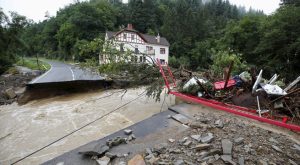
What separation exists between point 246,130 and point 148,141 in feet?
7.89

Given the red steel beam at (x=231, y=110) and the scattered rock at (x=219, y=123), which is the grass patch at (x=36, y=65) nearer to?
the red steel beam at (x=231, y=110)

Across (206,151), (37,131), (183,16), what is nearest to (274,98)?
(206,151)

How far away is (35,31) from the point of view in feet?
234

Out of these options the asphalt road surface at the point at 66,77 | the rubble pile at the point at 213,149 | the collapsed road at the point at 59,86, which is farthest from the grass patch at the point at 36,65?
the rubble pile at the point at 213,149

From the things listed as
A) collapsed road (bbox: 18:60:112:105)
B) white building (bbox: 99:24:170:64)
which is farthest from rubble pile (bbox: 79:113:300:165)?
white building (bbox: 99:24:170:64)

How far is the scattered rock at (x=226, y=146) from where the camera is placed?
11.3 ft

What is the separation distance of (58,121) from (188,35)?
3544cm

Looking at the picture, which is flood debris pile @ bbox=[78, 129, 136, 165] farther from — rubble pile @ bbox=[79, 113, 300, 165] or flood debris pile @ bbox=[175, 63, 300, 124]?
flood debris pile @ bbox=[175, 63, 300, 124]

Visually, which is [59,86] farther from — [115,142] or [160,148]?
[160,148]

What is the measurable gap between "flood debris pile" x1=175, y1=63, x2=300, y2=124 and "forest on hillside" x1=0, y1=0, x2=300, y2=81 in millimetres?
4505

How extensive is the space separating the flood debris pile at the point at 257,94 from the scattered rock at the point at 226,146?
205 cm

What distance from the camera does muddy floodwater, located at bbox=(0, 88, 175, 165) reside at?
213 inches

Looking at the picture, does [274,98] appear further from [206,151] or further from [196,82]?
[206,151]

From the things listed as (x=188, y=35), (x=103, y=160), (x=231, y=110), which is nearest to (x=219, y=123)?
(x=231, y=110)
